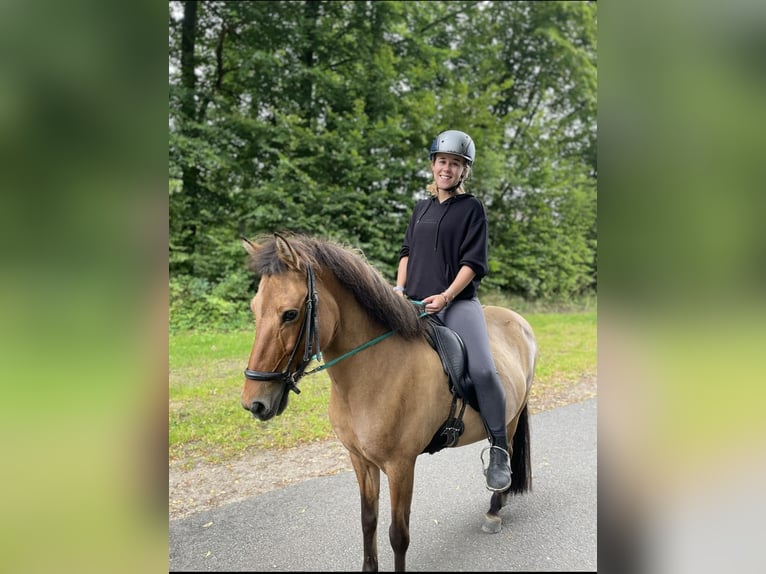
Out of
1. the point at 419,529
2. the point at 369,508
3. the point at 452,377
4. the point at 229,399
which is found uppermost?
the point at 452,377

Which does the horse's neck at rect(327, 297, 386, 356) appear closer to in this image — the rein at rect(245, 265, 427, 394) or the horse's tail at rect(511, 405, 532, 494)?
the rein at rect(245, 265, 427, 394)

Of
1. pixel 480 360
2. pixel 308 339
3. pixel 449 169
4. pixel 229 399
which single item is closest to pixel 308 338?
pixel 308 339

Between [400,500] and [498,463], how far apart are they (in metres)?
0.68

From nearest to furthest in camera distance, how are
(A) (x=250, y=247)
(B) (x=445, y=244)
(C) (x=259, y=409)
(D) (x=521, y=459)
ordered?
(C) (x=259, y=409)
(A) (x=250, y=247)
(B) (x=445, y=244)
(D) (x=521, y=459)

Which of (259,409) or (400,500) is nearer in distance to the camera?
(259,409)

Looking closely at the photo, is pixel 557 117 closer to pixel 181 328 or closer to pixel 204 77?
pixel 204 77

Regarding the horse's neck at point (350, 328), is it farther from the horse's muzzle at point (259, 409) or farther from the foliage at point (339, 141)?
the foliage at point (339, 141)

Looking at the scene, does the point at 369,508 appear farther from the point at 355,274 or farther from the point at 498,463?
the point at 355,274

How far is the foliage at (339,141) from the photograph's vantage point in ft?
30.0

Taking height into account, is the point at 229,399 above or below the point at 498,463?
below

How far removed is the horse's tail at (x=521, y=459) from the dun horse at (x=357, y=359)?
952 mm

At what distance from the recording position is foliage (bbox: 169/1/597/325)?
9156 millimetres

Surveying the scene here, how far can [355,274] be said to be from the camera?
218cm

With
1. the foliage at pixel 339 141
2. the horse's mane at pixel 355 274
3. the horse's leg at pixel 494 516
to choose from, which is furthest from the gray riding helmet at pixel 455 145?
A: the foliage at pixel 339 141
